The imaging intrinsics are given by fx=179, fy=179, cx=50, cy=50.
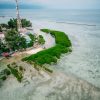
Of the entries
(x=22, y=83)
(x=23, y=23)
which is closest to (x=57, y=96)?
(x=22, y=83)

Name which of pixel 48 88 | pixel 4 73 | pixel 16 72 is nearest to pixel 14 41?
pixel 16 72

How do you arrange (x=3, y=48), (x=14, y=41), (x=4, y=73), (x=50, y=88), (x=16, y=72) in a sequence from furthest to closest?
(x=14, y=41)
(x=3, y=48)
(x=16, y=72)
(x=4, y=73)
(x=50, y=88)

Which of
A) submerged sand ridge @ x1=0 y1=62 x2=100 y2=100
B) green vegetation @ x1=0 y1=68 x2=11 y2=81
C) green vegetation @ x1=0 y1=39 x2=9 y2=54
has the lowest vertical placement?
submerged sand ridge @ x1=0 y1=62 x2=100 y2=100

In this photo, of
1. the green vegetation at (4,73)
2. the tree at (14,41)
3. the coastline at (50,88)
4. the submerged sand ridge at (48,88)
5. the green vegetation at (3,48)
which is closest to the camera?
the submerged sand ridge at (48,88)

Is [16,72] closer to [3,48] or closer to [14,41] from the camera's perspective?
[3,48]

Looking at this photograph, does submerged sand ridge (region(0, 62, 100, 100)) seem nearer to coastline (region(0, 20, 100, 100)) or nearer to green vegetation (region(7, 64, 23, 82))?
coastline (region(0, 20, 100, 100))

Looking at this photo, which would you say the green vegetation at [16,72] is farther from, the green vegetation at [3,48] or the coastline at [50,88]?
the green vegetation at [3,48]

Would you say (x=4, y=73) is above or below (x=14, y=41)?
below

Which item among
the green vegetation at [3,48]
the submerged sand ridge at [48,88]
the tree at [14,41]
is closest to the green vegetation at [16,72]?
the submerged sand ridge at [48,88]

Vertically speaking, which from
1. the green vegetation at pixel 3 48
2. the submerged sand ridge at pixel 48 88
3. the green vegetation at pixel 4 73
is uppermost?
the green vegetation at pixel 3 48

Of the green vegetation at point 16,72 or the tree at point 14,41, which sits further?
the tree at point 14,41

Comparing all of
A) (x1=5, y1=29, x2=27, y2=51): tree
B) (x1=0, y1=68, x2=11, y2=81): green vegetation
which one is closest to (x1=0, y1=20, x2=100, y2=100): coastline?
(x1=0, y1=68, x2=11, y2=81): green vegetation

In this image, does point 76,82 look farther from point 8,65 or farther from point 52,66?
point 8,65
